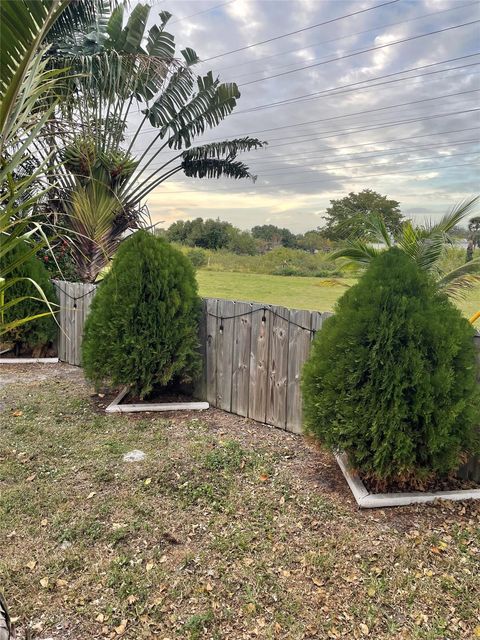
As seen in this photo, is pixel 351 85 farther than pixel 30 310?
Yes

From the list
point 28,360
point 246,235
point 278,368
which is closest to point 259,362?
point 278,368

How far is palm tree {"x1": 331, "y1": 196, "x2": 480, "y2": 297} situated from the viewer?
161 inches

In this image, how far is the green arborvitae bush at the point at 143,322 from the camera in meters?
3.86

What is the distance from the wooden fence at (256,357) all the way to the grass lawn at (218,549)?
0.51m

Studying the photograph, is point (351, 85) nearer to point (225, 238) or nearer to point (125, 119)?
point (125, 119)

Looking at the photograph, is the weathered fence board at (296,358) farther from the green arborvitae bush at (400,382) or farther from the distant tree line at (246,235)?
the distant tree line at (246,235)

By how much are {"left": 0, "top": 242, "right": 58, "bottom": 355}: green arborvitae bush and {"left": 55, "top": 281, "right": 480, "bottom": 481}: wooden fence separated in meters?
2.34

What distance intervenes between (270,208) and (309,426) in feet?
42.0

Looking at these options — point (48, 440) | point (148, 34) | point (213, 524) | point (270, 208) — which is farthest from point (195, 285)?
point (270, 208)

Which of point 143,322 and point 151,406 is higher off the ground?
point 143,322

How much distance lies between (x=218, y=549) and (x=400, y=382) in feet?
4.30

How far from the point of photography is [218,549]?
2107mm

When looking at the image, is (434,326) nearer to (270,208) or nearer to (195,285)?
(195,285)

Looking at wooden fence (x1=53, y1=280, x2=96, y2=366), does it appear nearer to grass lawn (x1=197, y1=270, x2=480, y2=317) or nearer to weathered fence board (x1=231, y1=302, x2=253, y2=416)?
weathered fence board (x1=231, y1=302, x2=253, y2=416)
